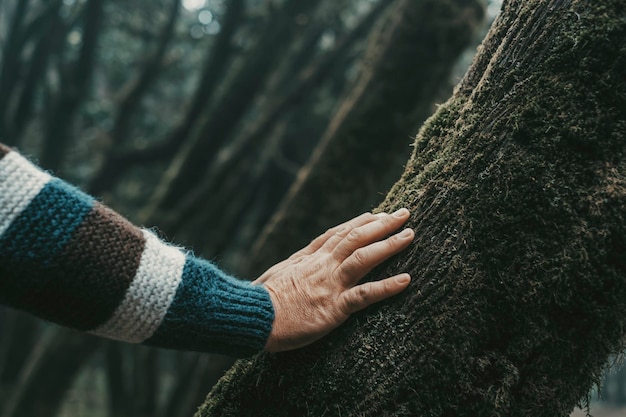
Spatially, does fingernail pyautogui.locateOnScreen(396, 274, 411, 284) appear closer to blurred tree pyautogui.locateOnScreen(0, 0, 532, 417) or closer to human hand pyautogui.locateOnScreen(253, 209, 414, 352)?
human hand pyautogui.locateOnScreen(253, 209, 414, 352)

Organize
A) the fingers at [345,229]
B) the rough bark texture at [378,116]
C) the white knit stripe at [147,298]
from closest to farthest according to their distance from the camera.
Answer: the white knit stripe at [147,298], the fingers at [345,229], the rough bark texture at [378,116]

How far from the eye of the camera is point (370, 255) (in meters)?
1.46

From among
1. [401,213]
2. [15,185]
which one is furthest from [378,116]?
[15,185]

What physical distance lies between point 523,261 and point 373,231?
0.37 metres

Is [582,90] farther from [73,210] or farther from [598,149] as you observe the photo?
[73,210]

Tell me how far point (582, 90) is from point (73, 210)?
3.83ft

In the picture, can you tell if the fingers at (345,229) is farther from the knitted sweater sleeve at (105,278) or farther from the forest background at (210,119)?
the forest background at (210,119)

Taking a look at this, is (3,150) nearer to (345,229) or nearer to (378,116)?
(345,229)

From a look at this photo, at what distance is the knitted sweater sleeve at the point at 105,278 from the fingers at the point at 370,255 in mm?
228

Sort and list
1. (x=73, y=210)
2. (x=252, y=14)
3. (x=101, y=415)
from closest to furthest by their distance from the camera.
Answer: (x=73, y=210) → (x=252, y=14) → (x=101, y=415)

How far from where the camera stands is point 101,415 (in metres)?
13.3

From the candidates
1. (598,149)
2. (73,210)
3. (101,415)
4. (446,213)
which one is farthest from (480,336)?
(101,415)

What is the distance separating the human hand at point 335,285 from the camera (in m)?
1.43

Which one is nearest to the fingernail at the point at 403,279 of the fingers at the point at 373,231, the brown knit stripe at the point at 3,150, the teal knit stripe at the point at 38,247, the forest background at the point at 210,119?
the fingers at the point at 373,231
